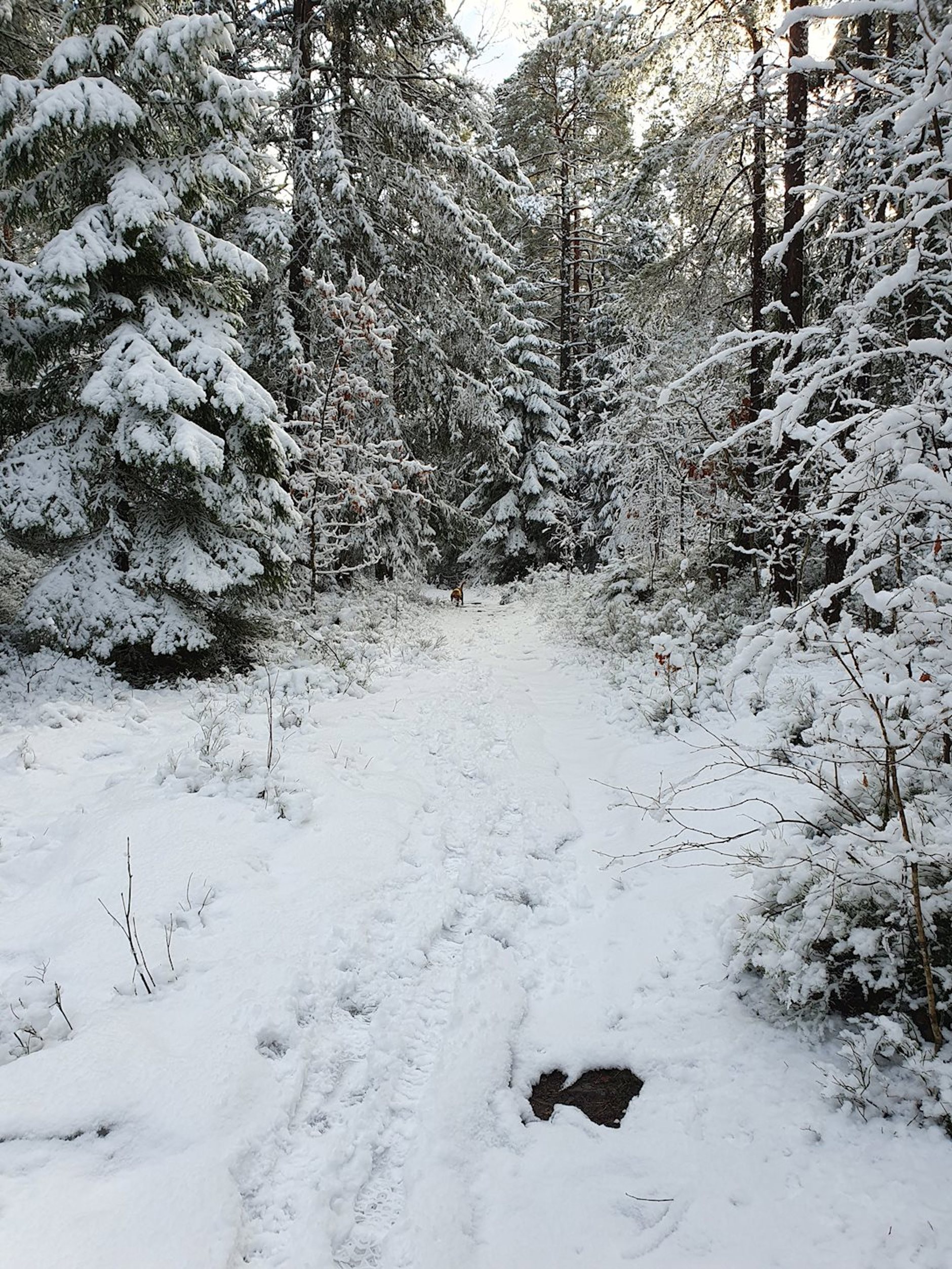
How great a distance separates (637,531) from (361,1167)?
12050mm

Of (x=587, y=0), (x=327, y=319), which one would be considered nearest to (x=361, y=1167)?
(x=327, y=319)

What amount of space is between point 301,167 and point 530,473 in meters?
10.9

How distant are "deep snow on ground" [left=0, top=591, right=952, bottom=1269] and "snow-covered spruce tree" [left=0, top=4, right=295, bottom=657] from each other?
2.59 metres

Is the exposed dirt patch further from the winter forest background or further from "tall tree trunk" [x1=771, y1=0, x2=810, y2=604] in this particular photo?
"tall tree trunk" [x1=771, y1=0, x2=810, y2=604]

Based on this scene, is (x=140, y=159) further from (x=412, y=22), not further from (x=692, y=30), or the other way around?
(x=412, y=22)

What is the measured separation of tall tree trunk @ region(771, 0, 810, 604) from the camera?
6898mm

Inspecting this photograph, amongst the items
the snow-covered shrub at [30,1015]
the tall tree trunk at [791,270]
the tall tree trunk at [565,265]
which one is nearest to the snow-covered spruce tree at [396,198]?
the tall tree trunk at [791,270]

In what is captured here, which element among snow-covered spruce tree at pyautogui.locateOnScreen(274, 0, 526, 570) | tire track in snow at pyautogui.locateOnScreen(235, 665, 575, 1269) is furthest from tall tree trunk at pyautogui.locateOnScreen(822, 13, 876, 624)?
snow-covered spruce tree at pyautogui.locateOnScreen(274, 0, 526, 570)

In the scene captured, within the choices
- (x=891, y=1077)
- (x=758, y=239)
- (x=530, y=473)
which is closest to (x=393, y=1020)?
(x=891, y=1077)

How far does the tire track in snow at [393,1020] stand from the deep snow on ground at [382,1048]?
0.04 feet

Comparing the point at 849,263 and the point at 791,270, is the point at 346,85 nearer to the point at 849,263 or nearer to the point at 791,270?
the point at 791,270

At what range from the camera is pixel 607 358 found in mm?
16141

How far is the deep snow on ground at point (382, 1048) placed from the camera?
2152 millimetres

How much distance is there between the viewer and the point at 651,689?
7.86 metres
